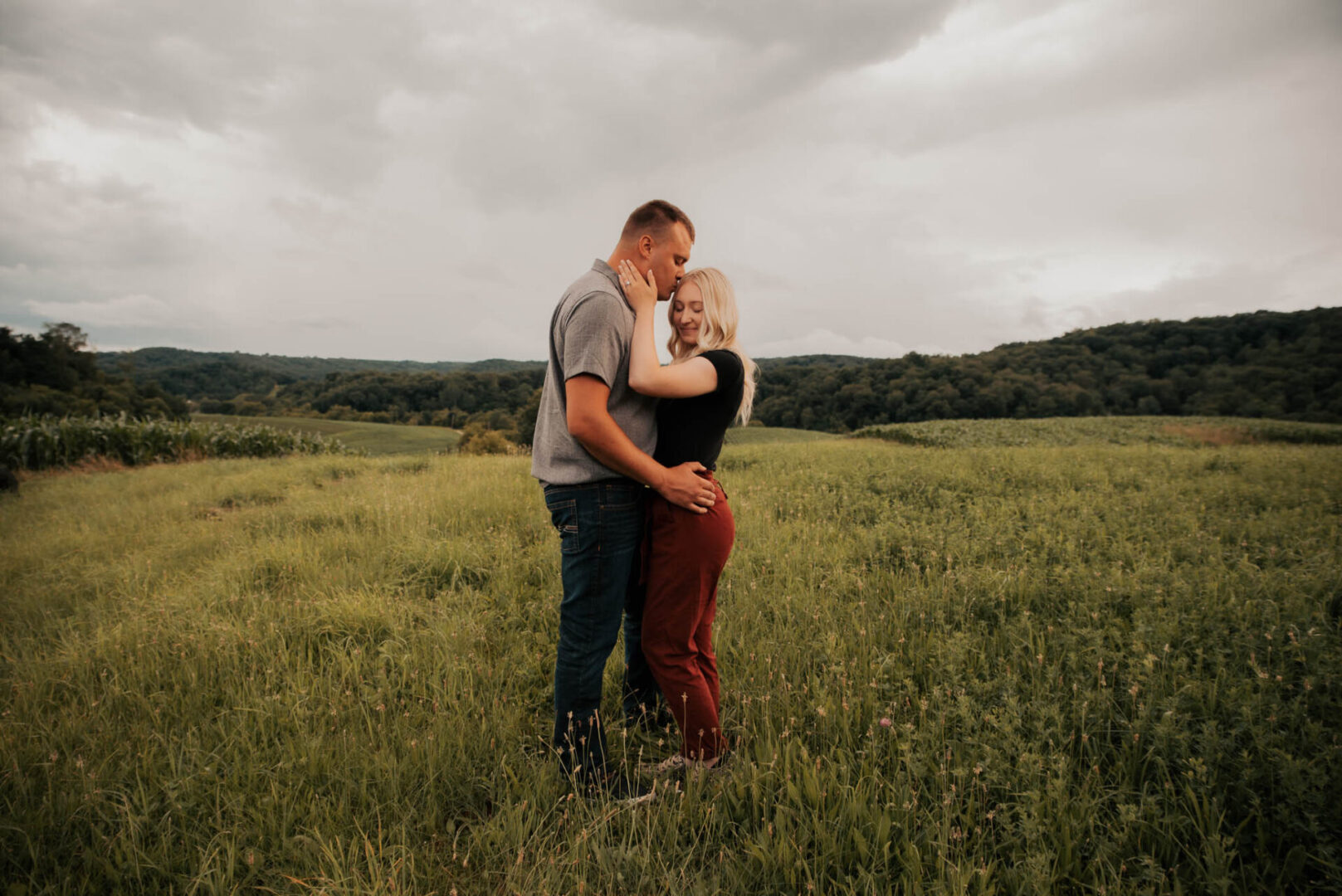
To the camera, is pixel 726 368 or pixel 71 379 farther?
pixel 71 379

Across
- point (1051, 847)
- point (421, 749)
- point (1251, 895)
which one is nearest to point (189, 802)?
point (421, 749)

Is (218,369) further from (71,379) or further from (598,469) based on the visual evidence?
(598,469)

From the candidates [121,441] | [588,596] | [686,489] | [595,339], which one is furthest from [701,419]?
[121,441]

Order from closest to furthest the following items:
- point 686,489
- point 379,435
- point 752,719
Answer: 1. point 686,489
2. point 752,719
3. point 379,435

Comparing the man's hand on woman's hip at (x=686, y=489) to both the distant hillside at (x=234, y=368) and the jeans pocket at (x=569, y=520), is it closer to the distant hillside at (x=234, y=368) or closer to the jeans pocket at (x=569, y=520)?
the jeans pocket at (x=569, y=520)

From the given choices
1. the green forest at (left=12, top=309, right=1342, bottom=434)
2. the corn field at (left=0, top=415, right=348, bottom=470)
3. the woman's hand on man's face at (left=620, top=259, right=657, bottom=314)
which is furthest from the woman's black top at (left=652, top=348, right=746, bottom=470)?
the green forest at (left=12, top=309, right=1342, bottom=434)

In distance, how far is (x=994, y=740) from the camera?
2.56 metres

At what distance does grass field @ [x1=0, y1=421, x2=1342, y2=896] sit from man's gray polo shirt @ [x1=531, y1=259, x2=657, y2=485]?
1449 millimetres

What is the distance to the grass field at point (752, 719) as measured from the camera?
2053 millimetres

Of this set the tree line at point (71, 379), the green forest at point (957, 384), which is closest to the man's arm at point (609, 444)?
the green forest at point (957, 384)

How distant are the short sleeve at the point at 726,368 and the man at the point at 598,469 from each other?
359 mm

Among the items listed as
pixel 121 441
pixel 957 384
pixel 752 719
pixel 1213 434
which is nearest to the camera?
pixel 752 719

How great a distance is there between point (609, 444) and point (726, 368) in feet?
2.14

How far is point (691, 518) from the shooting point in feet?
8.04
